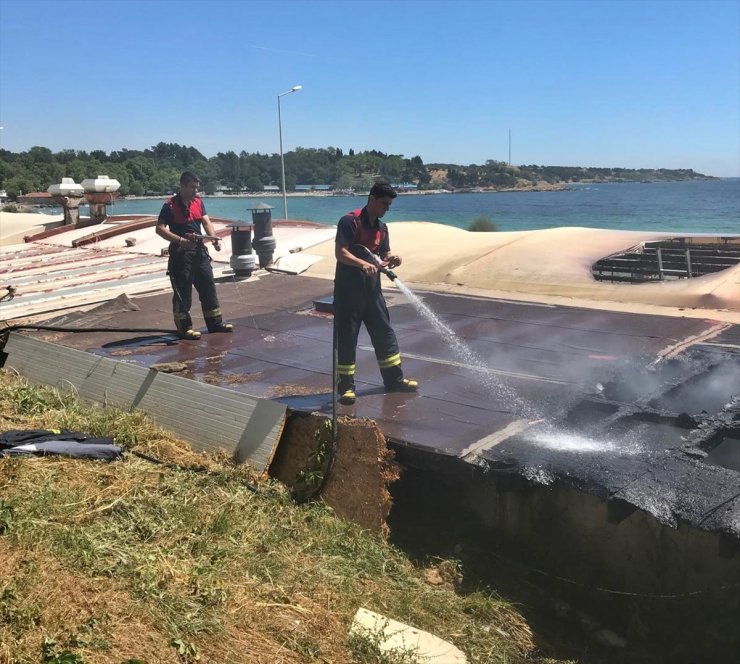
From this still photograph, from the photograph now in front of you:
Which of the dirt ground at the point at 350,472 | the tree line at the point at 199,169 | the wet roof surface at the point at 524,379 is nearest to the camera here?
the wet roof surface at the point at 524,379

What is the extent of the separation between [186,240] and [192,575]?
4.71 metres

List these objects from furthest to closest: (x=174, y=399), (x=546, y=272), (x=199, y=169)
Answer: (x=199, y=169) < (x=546, y=272) < (x=174, y=399)

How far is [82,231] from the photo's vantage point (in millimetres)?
20328

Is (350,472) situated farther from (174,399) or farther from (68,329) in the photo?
(68,329)

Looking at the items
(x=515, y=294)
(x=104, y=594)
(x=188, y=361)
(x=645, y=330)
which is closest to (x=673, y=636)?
(x=104, y=594)

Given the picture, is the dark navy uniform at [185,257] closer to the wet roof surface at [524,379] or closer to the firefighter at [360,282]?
the wet roof surface at [524,379]

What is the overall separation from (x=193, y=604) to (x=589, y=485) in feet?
7.70

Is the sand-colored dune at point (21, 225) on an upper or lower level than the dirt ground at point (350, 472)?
upper

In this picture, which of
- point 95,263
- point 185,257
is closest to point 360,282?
point 185,257

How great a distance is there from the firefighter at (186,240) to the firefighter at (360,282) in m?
2.47

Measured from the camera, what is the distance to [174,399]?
5.78m

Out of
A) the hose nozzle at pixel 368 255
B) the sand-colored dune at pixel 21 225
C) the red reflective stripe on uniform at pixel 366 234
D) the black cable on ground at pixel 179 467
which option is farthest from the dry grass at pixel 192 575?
the sand-colored dune at pixel 21 225

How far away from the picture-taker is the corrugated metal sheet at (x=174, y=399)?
17.1 ft

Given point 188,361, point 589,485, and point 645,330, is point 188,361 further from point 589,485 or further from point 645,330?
point 645,330
